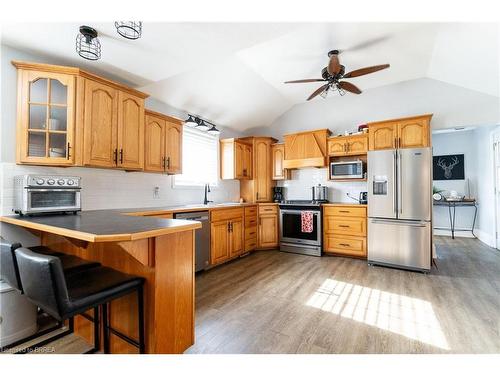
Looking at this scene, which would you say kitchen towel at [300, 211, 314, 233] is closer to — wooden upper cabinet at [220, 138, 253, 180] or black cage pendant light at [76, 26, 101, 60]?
wooden upper cabinet at [220, 138, 253, 180]

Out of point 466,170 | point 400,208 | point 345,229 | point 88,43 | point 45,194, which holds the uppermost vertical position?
point 88,43

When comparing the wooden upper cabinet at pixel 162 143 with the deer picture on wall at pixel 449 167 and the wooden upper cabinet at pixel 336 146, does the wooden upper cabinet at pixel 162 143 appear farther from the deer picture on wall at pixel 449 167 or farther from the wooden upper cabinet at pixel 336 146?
the deer picture on wall at pixel 449 167

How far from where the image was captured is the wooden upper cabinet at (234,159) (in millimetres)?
4539

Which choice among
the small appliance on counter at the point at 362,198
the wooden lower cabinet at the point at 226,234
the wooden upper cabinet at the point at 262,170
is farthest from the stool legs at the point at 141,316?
the small appliance on counter at the point at 362,198

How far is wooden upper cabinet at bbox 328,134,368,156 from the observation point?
407 centimetres

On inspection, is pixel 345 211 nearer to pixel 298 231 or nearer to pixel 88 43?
pixel 298 231

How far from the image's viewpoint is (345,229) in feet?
13.3

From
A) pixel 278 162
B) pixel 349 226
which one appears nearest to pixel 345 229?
pixel 349 226

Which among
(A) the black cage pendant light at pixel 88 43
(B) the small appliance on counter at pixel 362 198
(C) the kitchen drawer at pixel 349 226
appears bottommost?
(C) the kitchen drawer at pixel 349 226

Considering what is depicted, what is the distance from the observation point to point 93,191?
8.70ft

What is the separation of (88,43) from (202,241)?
2461 millimetres

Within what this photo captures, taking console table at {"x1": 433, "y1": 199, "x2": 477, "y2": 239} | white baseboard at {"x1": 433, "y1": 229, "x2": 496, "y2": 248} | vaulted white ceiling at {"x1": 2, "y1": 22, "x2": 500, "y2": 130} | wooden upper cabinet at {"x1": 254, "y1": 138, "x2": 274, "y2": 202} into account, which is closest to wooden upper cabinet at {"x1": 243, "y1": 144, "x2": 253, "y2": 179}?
wooden upper cabinet at {"x1": 254, "y1": 138, "x2": 274, "y2": 202}

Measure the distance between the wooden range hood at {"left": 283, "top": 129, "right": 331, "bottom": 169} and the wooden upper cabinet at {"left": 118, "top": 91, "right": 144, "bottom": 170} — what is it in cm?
289

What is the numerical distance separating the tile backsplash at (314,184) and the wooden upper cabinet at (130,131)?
10.6ft
